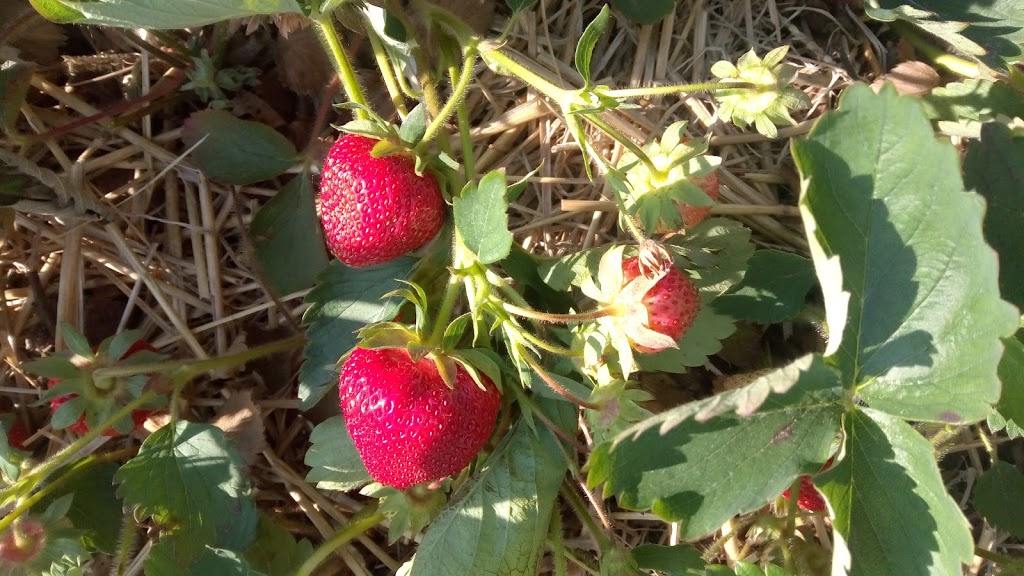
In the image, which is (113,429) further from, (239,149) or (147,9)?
(147,9)

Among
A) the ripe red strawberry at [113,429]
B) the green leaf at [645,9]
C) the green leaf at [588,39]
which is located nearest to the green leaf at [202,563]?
the ripe red strawberry at [113,429]

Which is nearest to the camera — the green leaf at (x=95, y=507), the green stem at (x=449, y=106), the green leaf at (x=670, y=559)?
the green stem at (x=449, y=106)

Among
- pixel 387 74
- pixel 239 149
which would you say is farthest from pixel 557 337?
pixel 239 149

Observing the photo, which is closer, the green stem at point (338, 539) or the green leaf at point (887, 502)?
the green leaf at point (887, 502)

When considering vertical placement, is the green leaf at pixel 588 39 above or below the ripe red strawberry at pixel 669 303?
above

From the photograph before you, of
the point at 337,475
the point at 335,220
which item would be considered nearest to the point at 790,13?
the point at 335,220

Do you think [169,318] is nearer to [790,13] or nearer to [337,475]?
[337,475]

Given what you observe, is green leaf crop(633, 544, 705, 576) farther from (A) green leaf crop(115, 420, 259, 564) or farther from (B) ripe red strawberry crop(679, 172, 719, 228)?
(A) green leaf crop(115, 420, 259, 564)

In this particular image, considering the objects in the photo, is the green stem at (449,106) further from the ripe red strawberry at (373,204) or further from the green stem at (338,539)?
the green stem at (338,539)
